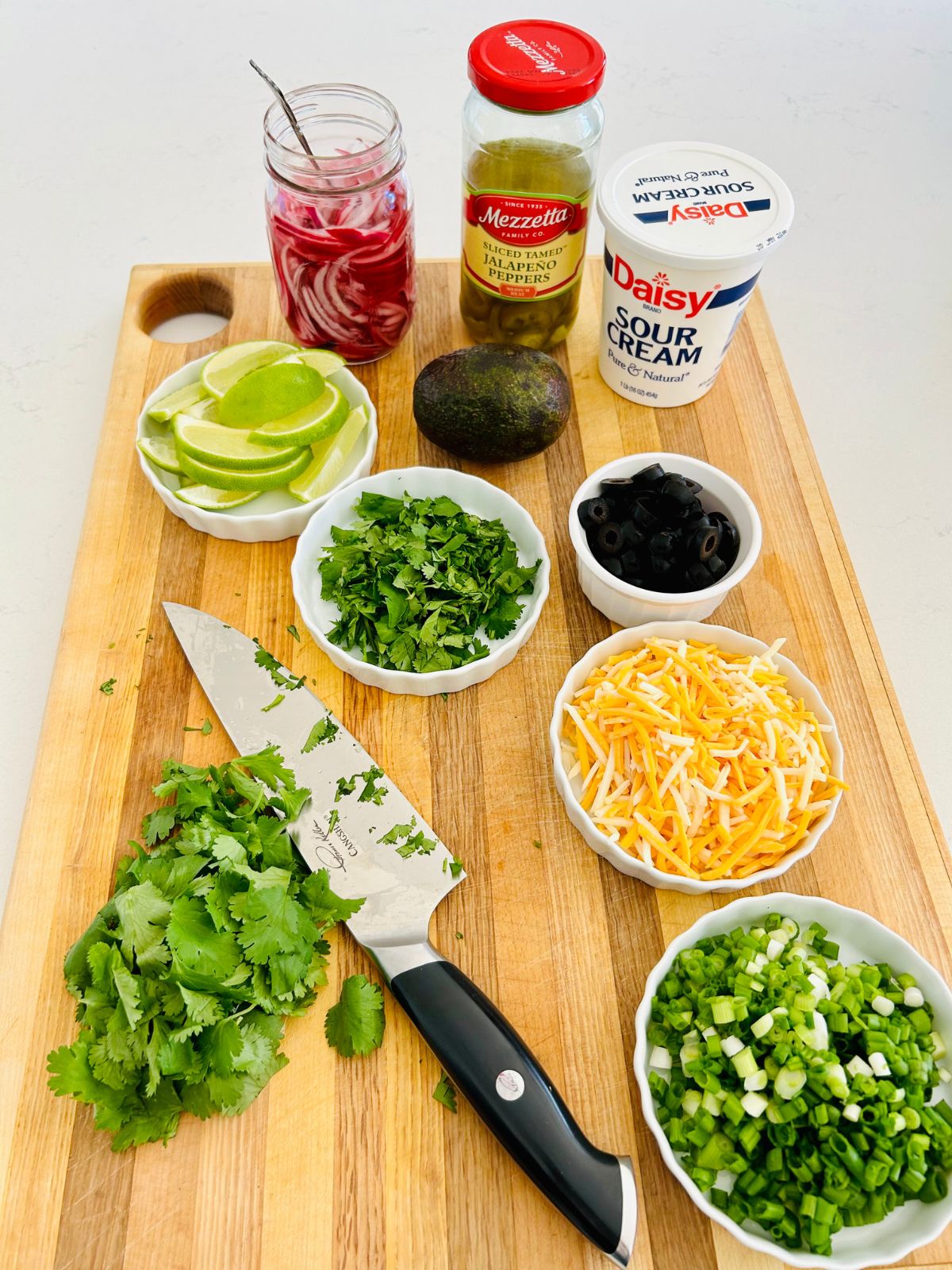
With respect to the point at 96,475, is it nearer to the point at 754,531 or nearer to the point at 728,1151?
the point at 754,531

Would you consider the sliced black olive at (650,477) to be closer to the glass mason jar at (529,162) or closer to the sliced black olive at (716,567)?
the sliced black olive at (716,567)

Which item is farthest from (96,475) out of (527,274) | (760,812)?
(760,812)

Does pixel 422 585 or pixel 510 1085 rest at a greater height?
pixel 422 585

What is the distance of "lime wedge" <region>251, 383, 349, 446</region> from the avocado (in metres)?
0.16

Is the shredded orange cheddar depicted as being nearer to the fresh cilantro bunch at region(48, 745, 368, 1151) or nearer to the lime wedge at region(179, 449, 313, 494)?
the fresh cilantro bunch at region(48, 745, 368, 1151)

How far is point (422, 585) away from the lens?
1.83m

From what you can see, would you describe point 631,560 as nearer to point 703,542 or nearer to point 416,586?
point 703,542

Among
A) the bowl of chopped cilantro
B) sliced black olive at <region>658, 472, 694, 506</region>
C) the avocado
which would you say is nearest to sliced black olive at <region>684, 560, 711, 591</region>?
sliced black olive at <region>658, 472, 694, 506</region>

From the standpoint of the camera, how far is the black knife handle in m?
1.33

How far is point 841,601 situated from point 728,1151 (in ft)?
3.49

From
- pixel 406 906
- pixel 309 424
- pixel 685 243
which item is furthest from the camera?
pixel 309 424

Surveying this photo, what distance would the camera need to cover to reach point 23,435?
2.54m

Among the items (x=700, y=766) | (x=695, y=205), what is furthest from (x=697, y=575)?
(x=695, y=205)

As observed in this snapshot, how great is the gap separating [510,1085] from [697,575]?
2.98ft
